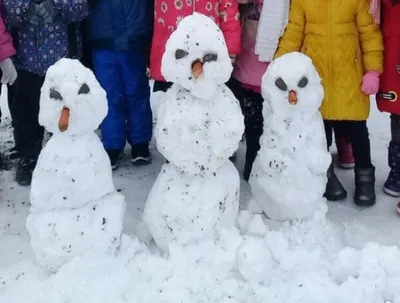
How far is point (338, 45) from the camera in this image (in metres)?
3.05

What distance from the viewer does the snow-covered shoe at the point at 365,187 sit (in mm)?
3256

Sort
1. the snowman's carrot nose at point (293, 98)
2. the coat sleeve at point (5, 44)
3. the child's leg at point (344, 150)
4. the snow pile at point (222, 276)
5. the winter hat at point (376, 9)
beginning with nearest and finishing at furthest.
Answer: the snow pile at point (222, 276)
the snowman's carrot nose at point (293, 98)
the winter hat at point (376, 9)
the coat sleeve at point (5, 44)
the child's leg at point (344, 150)

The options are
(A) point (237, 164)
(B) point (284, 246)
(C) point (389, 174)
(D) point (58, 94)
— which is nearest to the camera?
(D) point (58, 94)

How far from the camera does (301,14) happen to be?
311 centimetres

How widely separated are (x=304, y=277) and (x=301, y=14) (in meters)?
1.34

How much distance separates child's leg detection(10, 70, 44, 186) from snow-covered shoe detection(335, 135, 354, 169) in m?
1.75

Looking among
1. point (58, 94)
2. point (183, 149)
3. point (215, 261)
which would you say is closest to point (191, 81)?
point (183, 149)

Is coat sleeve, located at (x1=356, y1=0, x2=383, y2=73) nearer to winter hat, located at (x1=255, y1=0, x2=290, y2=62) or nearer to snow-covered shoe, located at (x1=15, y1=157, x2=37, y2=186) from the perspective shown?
winter hat, located at (x1=255, y1=0, x2=290, y2=62)

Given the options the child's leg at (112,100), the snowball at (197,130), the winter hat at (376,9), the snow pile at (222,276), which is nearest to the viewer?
the snow pile at (222,276)

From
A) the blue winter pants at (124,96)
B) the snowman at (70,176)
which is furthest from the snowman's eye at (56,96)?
the blue winter pants at (124,96)

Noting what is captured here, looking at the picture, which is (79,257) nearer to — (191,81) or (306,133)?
(191,81)

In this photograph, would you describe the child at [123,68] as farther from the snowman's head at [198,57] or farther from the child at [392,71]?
the child at [392,71]

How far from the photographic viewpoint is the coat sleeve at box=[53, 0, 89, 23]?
317 cm

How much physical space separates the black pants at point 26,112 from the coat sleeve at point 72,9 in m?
0.39
